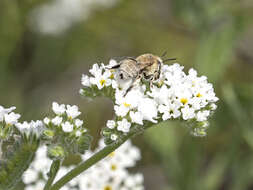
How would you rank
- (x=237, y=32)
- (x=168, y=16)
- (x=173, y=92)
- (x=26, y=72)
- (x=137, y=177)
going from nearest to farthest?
(x=173, y=92)
(x=137, y=177)
(x=237, y=32)
(x=26, y=72)
(x=168, y=16)

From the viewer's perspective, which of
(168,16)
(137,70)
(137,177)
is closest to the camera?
(137,70)

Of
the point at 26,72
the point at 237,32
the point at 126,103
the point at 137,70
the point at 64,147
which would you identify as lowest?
the point at 64,147

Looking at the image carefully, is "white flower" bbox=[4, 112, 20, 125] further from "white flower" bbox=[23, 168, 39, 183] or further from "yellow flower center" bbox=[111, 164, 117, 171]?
"yellow flower center" bbox=[111, 164, 117, 171]

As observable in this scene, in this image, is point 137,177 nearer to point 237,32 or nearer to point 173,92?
point 173,92

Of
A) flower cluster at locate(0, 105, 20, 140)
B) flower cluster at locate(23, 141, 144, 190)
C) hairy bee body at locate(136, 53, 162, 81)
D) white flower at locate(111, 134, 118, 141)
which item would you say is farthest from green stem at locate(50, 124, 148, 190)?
flower cluster at locate(23, 141, 144, 190)

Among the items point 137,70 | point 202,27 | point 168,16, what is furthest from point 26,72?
point 137,70

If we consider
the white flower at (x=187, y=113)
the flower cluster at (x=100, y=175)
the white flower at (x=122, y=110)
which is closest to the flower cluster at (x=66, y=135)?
the white flower at (x=122, y=110)

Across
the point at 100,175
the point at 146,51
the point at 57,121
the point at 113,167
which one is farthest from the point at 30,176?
the point at 146,51
